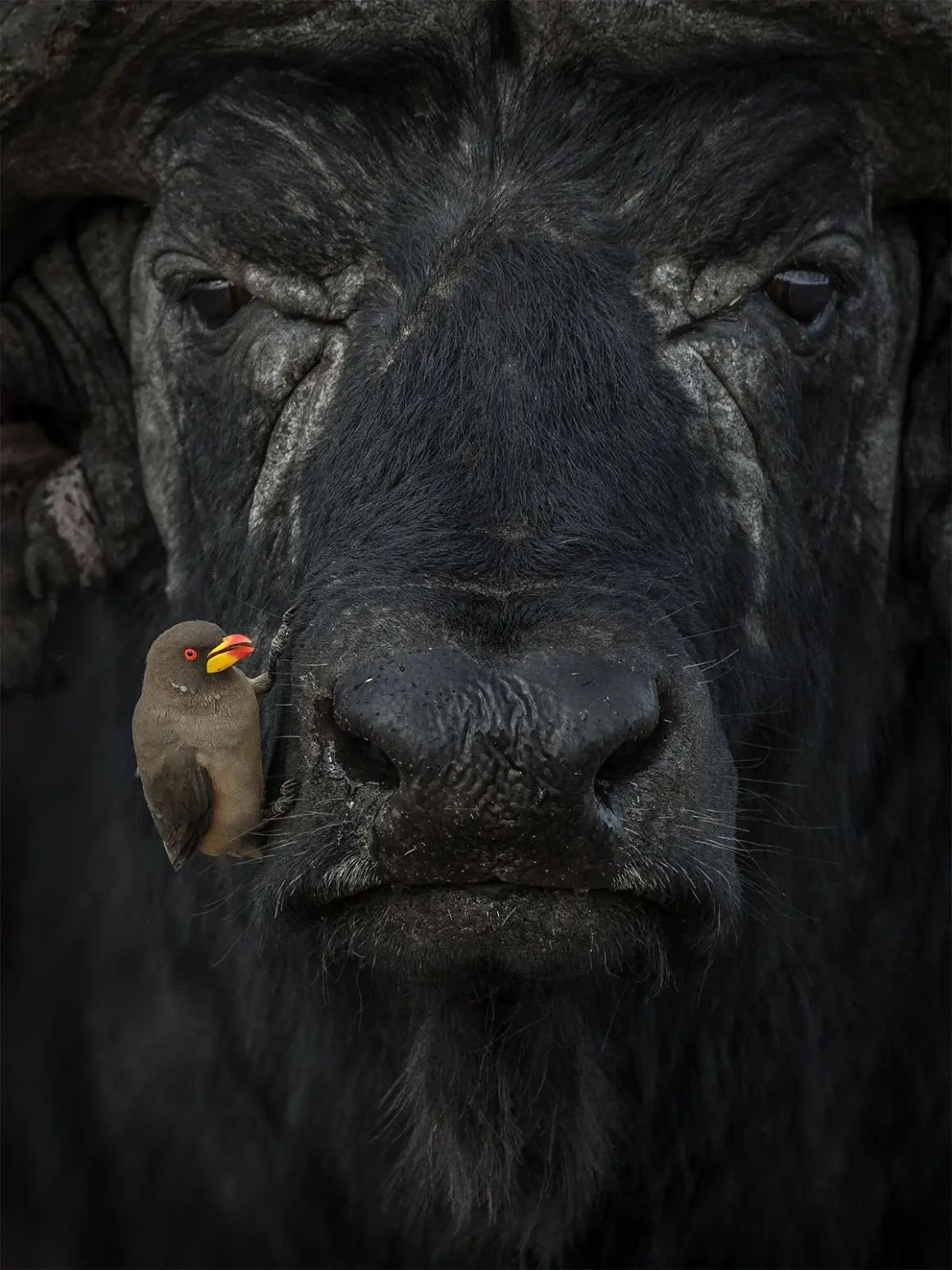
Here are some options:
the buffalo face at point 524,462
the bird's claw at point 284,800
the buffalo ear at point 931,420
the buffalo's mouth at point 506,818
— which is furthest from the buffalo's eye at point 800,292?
the bird's claw at point 284,800

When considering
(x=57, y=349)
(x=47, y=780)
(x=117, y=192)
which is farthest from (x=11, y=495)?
(x=47, y=780)

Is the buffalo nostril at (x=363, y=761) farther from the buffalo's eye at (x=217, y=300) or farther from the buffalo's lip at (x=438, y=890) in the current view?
the buffalo's eye at (x=217, y=300)

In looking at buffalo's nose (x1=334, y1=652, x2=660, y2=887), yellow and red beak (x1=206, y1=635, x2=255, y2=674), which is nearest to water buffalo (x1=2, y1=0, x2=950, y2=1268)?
buffalo's nose (x1=334, y1=652, x2=660, y2=887)

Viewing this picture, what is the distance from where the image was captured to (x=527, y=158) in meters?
3.45

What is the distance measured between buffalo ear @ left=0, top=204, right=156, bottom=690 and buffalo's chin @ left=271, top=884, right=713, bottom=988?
4.57ft

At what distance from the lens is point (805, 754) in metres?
3.84

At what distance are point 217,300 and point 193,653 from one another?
1028 mm

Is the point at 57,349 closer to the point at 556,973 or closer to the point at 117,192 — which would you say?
the point at 117,192

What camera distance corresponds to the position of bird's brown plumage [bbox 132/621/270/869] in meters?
3.01

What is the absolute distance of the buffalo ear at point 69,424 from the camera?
4094mm

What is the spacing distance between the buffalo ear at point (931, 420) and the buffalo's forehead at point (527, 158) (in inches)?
17.1

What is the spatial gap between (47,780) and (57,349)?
1.36 m

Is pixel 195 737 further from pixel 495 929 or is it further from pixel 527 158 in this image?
pixel 527 158

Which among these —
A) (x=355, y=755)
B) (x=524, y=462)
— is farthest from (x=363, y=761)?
(x=524, y=462)
